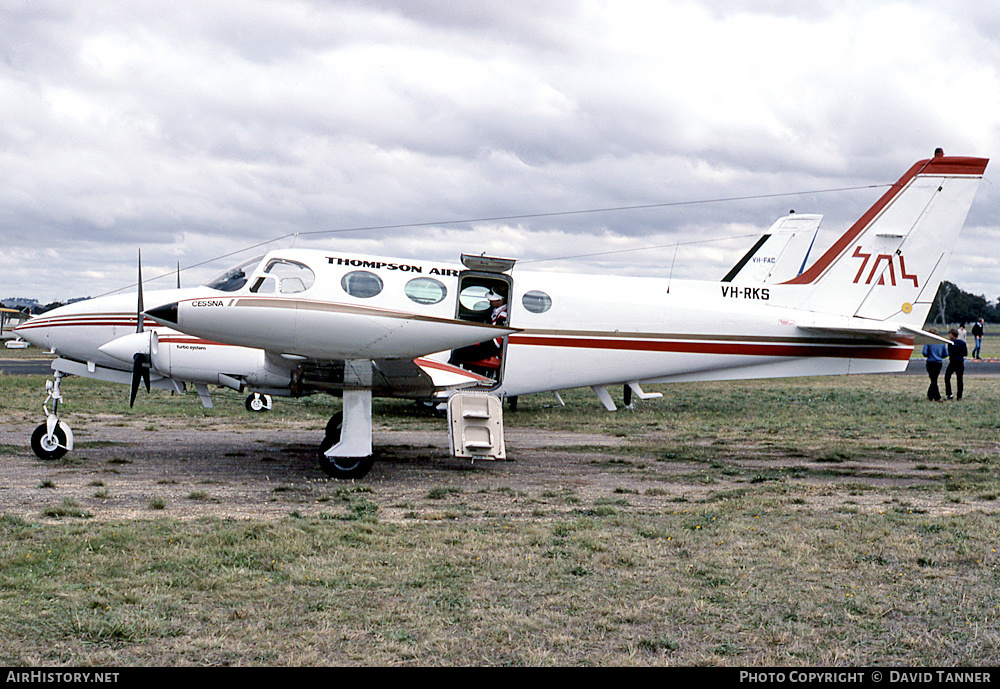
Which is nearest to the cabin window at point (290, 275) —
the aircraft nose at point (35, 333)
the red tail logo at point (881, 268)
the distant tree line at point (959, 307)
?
the aircraft nose at point (35, 333)

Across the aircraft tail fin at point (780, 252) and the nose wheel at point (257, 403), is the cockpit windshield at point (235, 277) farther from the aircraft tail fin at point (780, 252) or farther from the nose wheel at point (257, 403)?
the aircraft tail fin at point (780, 252)

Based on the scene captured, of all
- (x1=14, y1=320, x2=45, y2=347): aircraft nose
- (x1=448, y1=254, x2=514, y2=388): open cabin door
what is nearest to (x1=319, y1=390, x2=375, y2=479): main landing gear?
(x1=448, y1=254, x2=514, y2=388): open cabin door

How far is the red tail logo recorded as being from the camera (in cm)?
1344

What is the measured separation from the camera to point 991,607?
16.7 feet

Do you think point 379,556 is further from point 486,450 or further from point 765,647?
point 486,450

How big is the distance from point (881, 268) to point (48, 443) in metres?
12.7

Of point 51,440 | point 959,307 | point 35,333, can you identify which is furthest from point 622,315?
point 959,307

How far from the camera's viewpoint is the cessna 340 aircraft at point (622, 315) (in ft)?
33.8

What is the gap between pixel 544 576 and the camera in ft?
19.0

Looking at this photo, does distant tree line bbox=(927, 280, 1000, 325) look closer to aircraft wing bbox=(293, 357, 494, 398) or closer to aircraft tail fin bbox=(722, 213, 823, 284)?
aircraft tail fin bbox=(722, 213, 823, 284)

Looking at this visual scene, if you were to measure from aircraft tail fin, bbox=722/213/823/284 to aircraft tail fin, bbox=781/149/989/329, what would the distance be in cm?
1059

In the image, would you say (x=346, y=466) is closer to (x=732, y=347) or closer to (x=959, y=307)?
(x=732, y=347)

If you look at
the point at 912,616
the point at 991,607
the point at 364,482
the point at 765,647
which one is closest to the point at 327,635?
the point at 765,647

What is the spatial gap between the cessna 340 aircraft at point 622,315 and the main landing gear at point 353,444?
0.7 inches
